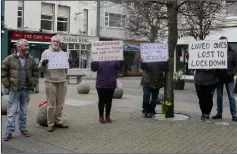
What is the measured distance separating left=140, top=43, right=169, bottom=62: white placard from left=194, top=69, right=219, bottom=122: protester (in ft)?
2.86

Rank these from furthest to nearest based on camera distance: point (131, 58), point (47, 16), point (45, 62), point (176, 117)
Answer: point (131, 58) → point (47, 16) → point (176, 117) → point (45, 62)

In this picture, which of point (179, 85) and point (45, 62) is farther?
point (179, 85)

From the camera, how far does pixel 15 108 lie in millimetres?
6746

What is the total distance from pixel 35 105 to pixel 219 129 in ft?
19.3

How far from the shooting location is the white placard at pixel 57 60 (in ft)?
23.5

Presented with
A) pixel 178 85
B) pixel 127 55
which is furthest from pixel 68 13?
pixel 178 85

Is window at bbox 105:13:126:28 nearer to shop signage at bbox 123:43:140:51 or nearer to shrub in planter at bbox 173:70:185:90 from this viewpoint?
shop signage at bbox 123:43:140:51

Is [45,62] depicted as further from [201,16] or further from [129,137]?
[201,16]

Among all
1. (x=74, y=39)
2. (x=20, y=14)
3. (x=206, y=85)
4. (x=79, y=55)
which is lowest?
(x=206, y=85)

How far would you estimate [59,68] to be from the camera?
7230 mm

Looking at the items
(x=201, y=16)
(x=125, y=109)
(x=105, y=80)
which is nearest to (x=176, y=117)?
(x=125, y=109)

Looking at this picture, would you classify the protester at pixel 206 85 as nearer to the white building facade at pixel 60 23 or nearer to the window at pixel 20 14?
the white building facade at pixel 60 23

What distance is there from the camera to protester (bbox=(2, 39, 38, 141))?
260 inches

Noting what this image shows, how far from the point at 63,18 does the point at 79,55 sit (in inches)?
153
